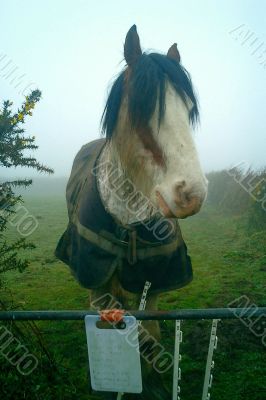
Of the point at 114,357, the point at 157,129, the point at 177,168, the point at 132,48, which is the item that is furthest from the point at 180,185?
the point at 132,48

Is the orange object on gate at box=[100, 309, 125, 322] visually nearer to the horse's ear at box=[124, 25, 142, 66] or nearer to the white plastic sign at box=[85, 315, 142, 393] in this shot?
the white plastic sign at box=[85, 315, 142, 393]

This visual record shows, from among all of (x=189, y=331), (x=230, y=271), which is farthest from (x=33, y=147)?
(x=230, y=271)

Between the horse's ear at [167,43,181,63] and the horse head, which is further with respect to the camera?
the horse's ear at [167,43,181,63]

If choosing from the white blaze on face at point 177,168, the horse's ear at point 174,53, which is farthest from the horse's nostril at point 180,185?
the horse's ear at point 174,53

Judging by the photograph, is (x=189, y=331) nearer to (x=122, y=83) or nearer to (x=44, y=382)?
(x=44, y=382)

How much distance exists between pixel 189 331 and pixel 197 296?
3.31 ft

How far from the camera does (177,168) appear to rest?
1.84 m

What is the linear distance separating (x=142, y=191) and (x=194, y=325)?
204 cm

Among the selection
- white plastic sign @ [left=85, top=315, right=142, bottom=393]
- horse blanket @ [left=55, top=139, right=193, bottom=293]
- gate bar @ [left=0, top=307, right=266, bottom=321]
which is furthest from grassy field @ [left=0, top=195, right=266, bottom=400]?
horse blanket @ [left=55, top=139, right=193, bottom=293]

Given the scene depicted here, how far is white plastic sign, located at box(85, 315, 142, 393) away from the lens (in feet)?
5.49

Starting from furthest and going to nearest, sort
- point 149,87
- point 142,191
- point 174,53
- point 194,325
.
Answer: point 194,325 → point 174,53 → point 142,191 → point 149,87

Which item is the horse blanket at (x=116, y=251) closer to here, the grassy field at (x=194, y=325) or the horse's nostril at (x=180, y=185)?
the grassy field at (x=194, y=325)

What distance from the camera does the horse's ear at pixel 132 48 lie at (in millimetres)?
2324

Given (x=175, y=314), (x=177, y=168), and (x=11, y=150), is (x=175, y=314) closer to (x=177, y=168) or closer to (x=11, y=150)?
(x=177, y=168)
